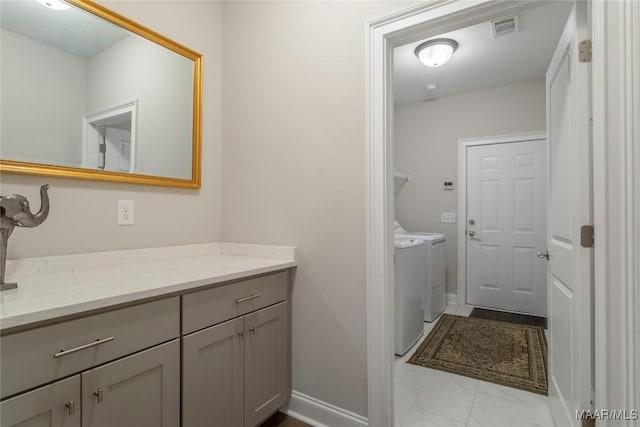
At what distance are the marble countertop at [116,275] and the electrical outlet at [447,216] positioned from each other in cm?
284

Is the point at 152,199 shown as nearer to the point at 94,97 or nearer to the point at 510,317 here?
the point at 94,97

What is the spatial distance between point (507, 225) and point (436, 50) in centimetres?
221

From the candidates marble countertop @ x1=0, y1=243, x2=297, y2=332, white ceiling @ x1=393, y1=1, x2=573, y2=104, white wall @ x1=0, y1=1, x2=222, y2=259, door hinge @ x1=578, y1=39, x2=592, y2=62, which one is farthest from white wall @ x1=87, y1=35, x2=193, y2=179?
door hinge @ x1=578, y1=39, x2=592, y2=62

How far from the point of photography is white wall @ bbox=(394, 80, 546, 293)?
3471 millimetres

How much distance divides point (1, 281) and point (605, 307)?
211 cm

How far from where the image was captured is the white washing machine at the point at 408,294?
8.00ft

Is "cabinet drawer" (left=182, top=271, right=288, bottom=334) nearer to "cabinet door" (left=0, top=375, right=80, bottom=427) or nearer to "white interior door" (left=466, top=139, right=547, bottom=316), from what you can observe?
"cabinet door" (left=0, top=375, right=80, bottom=427)

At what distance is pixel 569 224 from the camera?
1.35m

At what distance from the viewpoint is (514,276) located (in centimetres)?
354

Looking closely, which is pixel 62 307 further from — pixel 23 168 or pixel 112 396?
pixel 23 168

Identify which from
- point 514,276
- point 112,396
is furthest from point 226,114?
point 514,276

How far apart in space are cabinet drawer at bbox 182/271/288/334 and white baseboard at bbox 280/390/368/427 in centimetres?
58

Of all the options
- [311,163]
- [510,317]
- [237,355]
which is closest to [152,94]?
[311,163]

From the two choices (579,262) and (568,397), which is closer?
(579,262)
